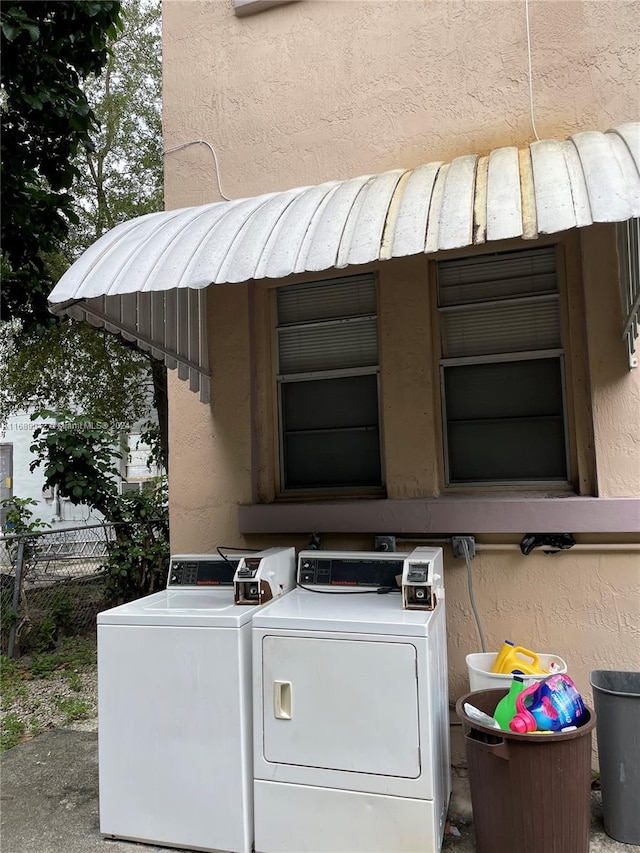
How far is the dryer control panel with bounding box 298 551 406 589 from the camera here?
3.26m

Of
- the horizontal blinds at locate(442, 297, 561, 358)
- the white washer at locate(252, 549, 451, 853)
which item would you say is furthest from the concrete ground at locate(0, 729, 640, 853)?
the horizontal blinds at locate(442, 297, 561, 358)

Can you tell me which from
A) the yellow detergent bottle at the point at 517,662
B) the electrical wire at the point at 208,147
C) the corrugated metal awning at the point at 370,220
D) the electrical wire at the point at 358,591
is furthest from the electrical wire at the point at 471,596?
the electrical wire at the point at 208,147

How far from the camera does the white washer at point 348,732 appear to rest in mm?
2555

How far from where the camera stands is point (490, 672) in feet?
10.6

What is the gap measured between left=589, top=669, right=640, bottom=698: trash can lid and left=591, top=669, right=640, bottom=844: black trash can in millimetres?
222

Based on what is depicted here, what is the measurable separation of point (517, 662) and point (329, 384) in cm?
214

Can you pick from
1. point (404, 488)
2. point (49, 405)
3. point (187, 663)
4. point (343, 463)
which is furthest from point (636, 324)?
point (49, 405)

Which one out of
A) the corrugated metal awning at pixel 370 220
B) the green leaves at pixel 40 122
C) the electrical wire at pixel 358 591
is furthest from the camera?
the green leaves at pixel 40 122

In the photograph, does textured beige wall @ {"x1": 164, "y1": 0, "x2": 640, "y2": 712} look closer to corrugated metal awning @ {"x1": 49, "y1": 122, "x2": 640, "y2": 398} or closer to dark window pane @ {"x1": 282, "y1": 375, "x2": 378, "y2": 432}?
dark window pane @ {"x1": 282, "y1": 375, "x2": 378, "y2": 432}

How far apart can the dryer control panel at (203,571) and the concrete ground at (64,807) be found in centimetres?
125

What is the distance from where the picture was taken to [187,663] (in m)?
2.85

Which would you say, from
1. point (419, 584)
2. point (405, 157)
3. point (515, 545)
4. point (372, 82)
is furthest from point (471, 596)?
point (372, 82)

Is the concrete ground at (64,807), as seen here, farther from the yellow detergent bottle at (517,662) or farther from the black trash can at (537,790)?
the yellow detergent bottle at (517,662)

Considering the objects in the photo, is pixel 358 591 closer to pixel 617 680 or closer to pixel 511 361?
pixel 617 680
